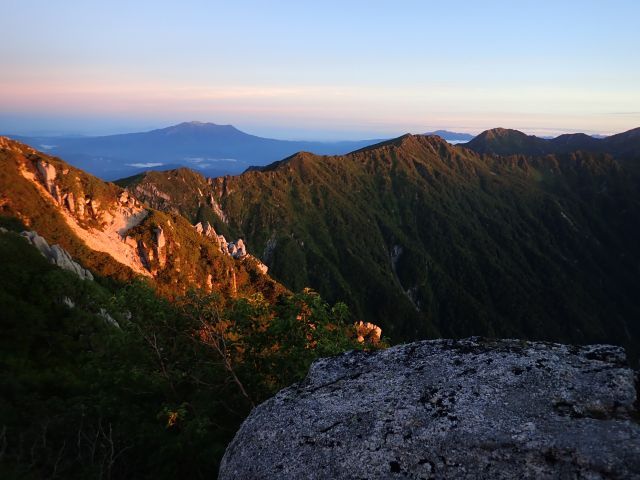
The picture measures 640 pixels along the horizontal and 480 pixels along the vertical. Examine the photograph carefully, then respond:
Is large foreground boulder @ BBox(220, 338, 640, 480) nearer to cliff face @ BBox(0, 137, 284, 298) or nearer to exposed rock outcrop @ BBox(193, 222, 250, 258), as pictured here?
cliff face @ BBox(0, 137, 284, 298)

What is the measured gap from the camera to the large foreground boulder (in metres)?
8.65

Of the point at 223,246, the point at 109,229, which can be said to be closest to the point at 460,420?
the point at 109,229

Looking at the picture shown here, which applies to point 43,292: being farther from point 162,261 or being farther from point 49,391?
point 162,261

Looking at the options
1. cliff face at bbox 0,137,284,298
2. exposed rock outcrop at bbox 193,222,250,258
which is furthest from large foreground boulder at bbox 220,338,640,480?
exposed rock outcrop at bbox 193,222,250,258

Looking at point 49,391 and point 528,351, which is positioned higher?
point 528,351

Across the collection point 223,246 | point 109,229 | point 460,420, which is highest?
point 460,420

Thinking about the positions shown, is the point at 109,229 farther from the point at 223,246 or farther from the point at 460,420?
the point at 460,420

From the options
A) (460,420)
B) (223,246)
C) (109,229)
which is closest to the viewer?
(460,420)

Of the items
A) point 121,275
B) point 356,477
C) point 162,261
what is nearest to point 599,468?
point 356,477

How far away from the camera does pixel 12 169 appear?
133625 mm

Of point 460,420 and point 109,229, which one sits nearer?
point 460,420

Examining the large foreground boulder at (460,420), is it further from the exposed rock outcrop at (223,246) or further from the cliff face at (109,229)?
the exposed rock outcrop at (223,246)

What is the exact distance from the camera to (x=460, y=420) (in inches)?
386

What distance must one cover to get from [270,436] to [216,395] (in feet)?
19.7
